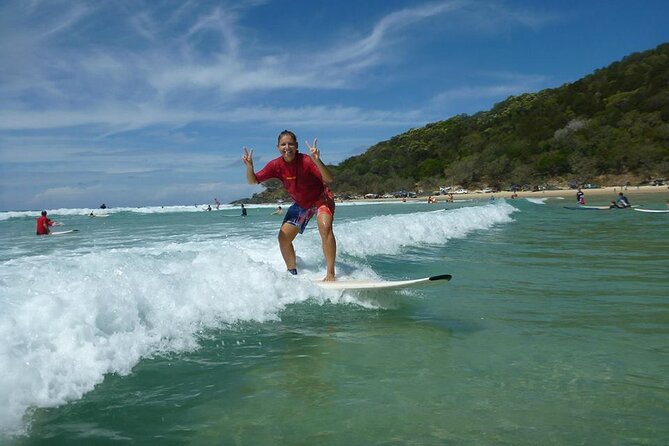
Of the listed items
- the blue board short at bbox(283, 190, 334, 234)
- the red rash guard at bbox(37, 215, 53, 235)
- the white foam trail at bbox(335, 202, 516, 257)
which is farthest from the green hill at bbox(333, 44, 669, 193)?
the blue board short at bbox(283, 190, 334, 234)

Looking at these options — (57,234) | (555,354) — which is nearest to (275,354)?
(555,354)

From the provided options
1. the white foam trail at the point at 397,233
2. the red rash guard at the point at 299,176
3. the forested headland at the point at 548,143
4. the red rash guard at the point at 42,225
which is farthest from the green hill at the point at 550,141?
the red rash guard at the point at 299,176

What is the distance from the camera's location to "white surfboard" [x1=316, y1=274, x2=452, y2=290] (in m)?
5.32

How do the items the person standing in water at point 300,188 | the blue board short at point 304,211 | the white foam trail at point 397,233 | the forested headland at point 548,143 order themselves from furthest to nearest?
1. the forested headland at point 548,143
2. the white foam trail at point 397,233
3. the blue board short at point 304,211
4. the person standing in water at point 300,188

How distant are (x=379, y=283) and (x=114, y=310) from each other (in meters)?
2.68

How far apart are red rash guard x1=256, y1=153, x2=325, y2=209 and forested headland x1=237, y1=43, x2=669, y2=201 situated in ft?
253

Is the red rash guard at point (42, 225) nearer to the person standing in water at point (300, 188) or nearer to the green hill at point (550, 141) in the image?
the person standing in water at point (300, 188)

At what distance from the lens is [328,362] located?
3.72 metres

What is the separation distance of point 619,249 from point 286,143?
765 centimetres

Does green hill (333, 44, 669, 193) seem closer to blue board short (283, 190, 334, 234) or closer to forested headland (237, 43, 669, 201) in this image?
forested headland (237, 43, 669, 201)

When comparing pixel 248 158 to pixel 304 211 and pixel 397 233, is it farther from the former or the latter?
pixel 397 233

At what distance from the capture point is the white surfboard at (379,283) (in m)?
5.32

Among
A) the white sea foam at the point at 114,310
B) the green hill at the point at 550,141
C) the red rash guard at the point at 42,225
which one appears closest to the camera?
the white sea foam at the point at 114,310

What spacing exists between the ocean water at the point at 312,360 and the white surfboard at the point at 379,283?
0.13 meters
